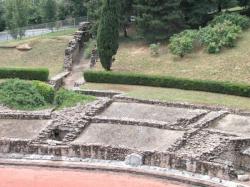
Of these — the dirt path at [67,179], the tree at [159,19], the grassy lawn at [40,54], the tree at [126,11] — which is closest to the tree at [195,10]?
the tree at [159,19]

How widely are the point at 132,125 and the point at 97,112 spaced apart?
3.31 meters

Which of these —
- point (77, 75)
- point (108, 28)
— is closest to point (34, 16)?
point (77, 75)

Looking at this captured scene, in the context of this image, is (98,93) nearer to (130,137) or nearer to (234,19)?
(130,137)

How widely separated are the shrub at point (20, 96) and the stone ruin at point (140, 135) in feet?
4.38

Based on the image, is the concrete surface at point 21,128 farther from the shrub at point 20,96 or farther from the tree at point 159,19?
the tree at point 159,19

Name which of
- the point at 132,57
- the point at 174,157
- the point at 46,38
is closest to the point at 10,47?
the point at 46,38

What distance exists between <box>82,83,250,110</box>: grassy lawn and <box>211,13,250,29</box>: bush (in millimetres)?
9407

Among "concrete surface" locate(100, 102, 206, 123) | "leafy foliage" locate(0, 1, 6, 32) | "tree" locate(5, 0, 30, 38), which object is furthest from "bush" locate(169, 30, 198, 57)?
"leafy foliage" locate(0, 1, 6, 32)

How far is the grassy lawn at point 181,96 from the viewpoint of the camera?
36.6m

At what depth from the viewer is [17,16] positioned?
208ft

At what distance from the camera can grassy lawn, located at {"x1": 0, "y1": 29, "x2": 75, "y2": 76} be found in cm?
4959

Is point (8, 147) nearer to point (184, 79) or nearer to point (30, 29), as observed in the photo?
point (184, 79)

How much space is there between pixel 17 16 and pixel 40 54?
13617 millimetres

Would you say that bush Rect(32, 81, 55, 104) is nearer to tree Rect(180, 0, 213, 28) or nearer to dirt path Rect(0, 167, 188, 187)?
dirt path Rect(0, 167, 188, 187)
